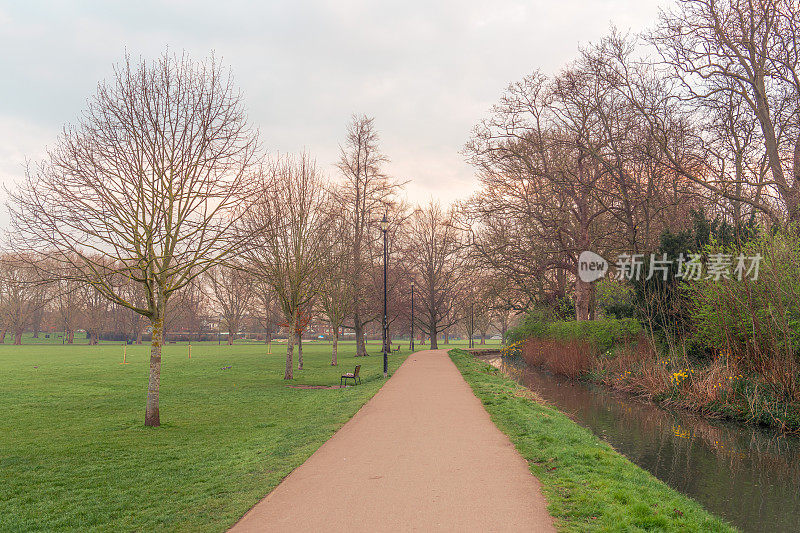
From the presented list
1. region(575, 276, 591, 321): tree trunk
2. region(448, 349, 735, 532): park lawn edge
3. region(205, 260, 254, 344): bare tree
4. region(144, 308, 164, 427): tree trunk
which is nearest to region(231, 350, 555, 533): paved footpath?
region(448, 349, 735, 532): park lawn edge

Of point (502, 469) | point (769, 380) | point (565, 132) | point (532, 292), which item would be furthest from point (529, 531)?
point (532, 292)

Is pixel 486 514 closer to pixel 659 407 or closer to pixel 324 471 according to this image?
pixel 324 471

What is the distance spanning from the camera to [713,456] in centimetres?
964

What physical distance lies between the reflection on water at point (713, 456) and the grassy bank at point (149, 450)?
6135mm

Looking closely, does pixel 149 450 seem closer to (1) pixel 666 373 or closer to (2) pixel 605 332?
(1) pixel 666 373

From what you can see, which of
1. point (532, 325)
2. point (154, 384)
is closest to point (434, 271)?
point (532, 325)

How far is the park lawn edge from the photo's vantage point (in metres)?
5.17

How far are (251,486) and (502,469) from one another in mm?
3453

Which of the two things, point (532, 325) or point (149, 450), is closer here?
point (149, 450)

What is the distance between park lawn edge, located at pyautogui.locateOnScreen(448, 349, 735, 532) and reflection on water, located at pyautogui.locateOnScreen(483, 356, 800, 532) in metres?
0.87

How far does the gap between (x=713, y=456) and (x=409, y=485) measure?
7040 millimetres

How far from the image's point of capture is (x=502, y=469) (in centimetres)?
696

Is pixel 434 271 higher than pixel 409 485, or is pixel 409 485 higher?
pixel 434 271

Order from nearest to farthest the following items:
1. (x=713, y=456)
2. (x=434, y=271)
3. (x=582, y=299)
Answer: (x=713, y=456), (x=582, y=299), (x=434, y=271)
